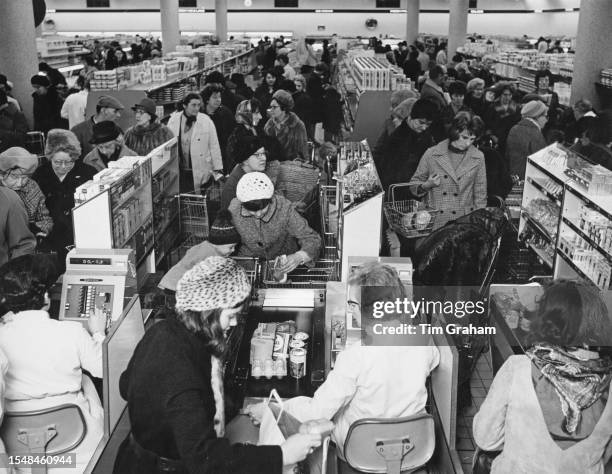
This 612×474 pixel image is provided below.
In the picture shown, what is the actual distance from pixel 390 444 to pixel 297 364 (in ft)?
2.30

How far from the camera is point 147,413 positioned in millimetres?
2324

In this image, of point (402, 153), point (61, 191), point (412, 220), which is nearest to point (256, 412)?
point (412, 220)

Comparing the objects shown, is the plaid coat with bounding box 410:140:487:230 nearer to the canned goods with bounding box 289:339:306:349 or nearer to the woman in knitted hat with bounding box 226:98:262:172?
the woman in knitted hat with bounding box 226:98:262:172

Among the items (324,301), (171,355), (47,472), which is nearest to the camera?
(171,355)

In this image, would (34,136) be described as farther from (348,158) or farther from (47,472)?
(47,472)

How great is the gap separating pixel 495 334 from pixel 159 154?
3.52 meters

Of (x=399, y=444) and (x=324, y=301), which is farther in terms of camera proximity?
(x=324, y=301)

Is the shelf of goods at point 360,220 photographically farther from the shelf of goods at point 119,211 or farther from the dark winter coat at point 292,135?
the dark winter coat at point 292,135

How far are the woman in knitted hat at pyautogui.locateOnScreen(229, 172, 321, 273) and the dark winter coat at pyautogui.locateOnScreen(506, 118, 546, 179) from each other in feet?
11.1

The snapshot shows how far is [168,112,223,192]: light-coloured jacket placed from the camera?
712cm

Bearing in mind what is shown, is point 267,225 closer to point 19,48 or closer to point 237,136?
point 237,136

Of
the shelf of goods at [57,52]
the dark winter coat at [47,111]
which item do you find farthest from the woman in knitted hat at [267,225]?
the shelf of goods at [57,52]

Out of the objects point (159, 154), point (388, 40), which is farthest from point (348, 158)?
point (388, 40)

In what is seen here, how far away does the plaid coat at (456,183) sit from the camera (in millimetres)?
5152
